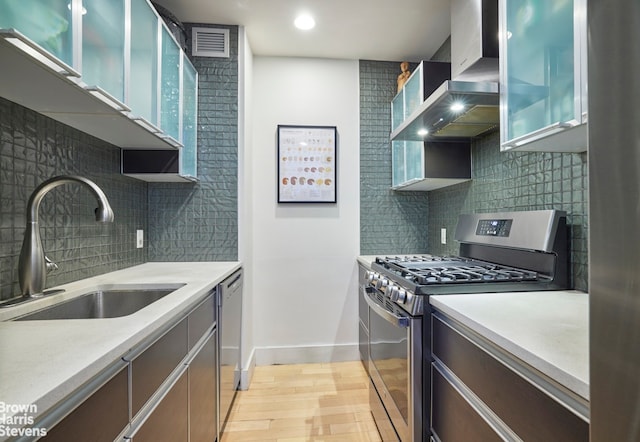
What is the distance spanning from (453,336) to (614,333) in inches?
27.4

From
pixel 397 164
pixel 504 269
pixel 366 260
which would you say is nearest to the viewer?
pixel 504 269

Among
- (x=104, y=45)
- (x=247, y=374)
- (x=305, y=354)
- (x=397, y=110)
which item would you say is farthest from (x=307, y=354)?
(x=104, y=45)

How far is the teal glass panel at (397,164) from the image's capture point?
8.20ft

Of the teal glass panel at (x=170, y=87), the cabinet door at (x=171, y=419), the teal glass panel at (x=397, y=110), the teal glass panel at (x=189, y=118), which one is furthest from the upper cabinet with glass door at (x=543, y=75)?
the teal glass panel at (x=189, y=118)

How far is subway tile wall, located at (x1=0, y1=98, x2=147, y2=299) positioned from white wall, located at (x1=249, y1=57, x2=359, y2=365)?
0.98 m

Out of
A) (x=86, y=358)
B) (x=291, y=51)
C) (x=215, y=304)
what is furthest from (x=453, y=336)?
(x=291, y=51)

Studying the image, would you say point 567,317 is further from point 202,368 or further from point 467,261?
point 202,368

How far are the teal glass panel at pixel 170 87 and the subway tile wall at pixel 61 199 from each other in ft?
1.21

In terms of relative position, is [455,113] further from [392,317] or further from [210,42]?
[210,42]

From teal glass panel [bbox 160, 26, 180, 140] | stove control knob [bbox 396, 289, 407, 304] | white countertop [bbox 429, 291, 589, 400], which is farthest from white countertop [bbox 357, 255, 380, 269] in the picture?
teal glass panel [bbox 160, 26, 180, 140]

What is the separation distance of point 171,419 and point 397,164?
7.45ft

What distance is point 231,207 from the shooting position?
229 cm

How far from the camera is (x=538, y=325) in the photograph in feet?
2.78

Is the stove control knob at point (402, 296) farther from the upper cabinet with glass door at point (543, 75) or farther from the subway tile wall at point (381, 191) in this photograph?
the subway tile wall at point (381, 191)
